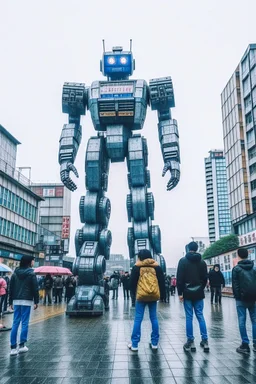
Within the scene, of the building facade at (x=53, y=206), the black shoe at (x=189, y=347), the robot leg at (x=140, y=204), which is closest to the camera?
the black shoe at (x=189, y=347)

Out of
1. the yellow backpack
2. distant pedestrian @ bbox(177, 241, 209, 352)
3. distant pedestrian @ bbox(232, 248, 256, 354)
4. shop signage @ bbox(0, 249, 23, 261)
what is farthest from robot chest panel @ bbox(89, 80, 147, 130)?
shop signage @ bbox(0, 249, 23, 261)

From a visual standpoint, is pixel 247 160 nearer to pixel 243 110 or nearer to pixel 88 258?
pixel 243 110

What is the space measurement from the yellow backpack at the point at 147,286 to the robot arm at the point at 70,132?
668 cm

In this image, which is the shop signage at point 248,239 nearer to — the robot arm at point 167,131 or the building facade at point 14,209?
the robot arm at point 167,131

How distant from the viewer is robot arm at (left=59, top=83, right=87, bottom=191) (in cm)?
1187

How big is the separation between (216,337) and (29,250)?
2991cm

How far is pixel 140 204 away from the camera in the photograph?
39.9 feet

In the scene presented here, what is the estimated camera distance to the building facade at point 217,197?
128000 millimetres

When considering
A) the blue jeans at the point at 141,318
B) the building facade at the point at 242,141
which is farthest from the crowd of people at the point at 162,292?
the building facade at the point at 242,141

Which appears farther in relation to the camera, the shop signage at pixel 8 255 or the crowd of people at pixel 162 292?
the shop signage at pixel 8 255

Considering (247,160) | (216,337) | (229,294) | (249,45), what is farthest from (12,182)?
(249,45)

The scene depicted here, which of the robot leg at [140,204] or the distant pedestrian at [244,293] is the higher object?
the robot leg at [140,204]

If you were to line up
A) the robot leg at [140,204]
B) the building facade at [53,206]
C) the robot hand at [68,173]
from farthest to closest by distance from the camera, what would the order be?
1. the building facade at [53,206]
2. the robot leg at [140,204]
3. the robot hand at [68,173]

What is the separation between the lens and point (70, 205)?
5288 cm
